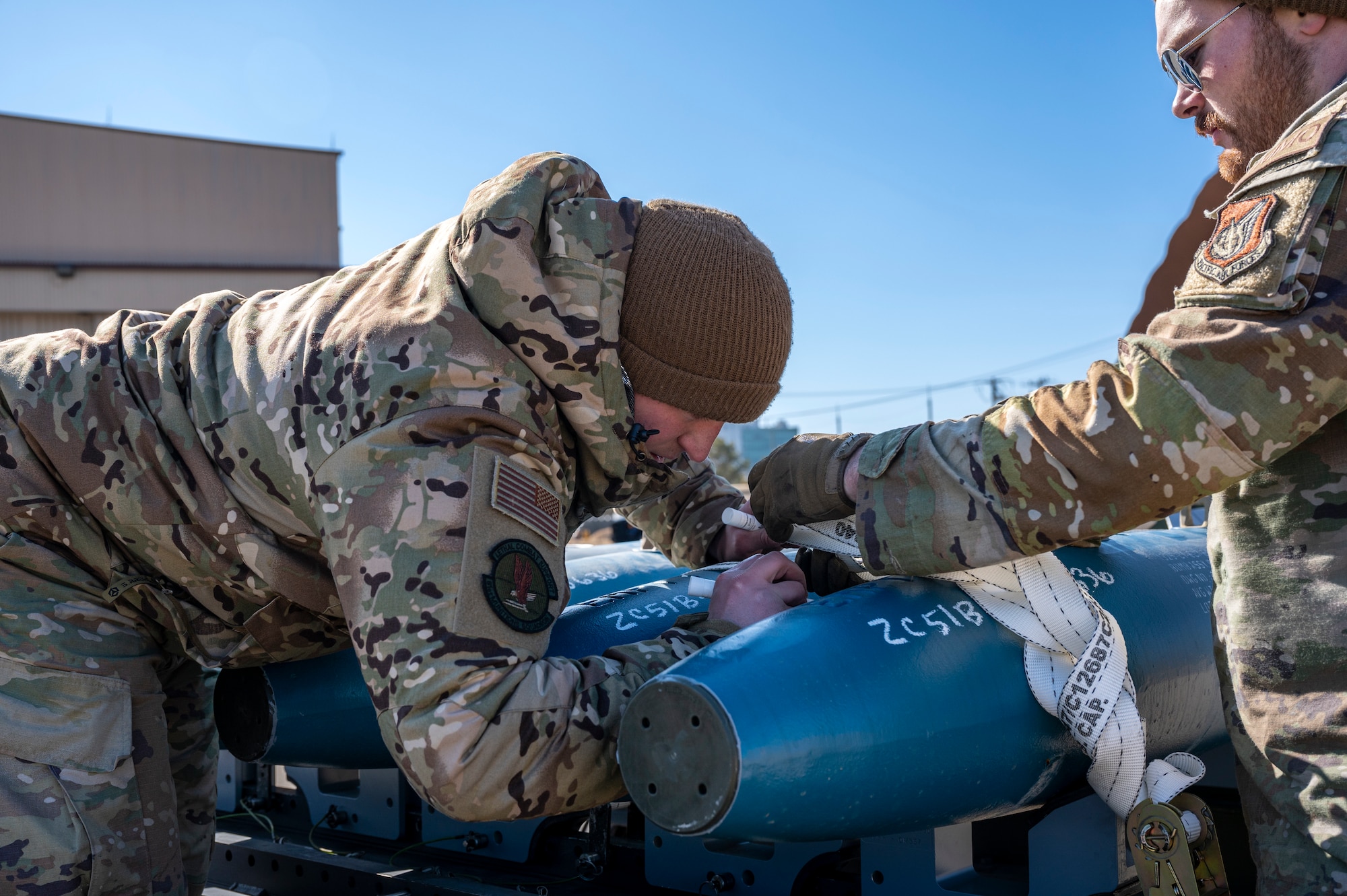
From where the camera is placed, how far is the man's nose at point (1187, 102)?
6.62 ft

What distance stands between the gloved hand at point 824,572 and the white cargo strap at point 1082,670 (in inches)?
9.6

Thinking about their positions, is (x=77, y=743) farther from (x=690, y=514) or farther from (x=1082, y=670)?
(x=1082, y=670)

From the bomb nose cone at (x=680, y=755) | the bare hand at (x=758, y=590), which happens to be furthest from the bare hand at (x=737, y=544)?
→ the bomb nose cone at (x=680, y=755)

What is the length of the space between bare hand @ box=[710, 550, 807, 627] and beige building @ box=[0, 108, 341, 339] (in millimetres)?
19459

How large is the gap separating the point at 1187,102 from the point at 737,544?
1484 mm

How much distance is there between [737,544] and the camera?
2855 mm

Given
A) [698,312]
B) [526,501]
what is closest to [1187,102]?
[698,312]

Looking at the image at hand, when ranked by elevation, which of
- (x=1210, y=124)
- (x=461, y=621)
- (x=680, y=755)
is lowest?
(x=680, y=755)

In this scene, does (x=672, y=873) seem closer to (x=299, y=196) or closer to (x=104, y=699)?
(x=104, y=699)

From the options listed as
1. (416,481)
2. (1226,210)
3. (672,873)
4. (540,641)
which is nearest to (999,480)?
(1226,210)

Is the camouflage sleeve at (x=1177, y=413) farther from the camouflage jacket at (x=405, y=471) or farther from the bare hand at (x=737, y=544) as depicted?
the bare hand at (x=737, y=544)

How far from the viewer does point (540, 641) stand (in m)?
1.88

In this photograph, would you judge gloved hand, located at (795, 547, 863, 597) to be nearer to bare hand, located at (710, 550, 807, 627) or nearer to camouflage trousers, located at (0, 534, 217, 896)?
bare hand, located at (710, 550, 807, 627)

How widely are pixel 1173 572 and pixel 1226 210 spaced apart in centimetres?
124
